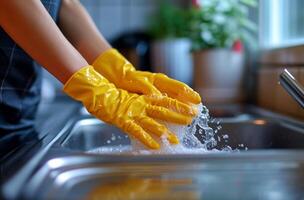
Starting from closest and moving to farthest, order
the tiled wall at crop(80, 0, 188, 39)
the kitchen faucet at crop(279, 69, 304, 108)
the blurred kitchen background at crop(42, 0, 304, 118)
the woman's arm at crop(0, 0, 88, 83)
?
the woman's arm at crop(0, 0, 88, 83)
the kitchen faucet at crop(279, 69, 304, 108)
the blurred kitchen background at crop(42, 0, 304, 118)
the tiled wall at crop(80, 0, 188, 39)

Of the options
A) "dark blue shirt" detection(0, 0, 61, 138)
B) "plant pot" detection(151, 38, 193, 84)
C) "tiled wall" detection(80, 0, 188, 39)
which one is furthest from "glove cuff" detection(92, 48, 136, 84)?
"tiled wall" detection(80, 0, 188, 39)

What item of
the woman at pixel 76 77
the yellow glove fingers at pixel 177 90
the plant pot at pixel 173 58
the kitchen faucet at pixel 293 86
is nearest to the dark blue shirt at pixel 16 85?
the woman at pixel 76 77

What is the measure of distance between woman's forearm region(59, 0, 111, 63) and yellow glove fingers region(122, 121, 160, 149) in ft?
0.91

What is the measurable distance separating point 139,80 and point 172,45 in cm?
91

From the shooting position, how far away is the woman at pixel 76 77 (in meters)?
0.60

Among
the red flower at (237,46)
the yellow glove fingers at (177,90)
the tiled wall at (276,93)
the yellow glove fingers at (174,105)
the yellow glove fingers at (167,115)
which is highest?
the red flower at (237,46)

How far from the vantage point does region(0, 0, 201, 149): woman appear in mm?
603

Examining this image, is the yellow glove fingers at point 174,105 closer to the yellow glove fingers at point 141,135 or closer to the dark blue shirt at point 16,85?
the yellow glove fingers at point 141,135

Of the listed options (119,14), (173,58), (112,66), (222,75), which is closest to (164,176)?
(112,66)

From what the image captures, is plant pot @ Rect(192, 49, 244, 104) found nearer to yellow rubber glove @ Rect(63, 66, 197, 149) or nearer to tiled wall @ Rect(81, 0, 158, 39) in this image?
tiled wall @ Rect(81, 0, 158, 39)

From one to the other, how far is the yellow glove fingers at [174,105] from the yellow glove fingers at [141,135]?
0.21ft

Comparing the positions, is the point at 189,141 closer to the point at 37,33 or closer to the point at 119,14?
the point at 37,33

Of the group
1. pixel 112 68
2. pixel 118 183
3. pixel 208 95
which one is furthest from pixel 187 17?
pixel 118 183

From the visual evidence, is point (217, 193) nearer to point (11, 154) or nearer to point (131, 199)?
point (131, 199)
